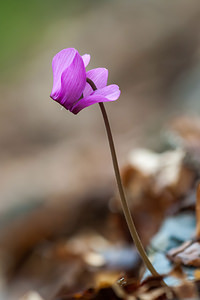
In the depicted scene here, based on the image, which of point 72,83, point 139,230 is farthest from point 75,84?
point 139,230

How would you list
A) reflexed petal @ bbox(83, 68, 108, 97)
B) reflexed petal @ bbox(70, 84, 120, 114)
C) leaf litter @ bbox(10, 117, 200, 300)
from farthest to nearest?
1. leaf litter @ bbox(10, 117, 200, 300)
2. reflexed petal @ bbox(83, 68, 108, 97)
3. reflexed petal @ bbox(70, 84, 120, 114)

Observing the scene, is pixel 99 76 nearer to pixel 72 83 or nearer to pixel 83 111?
pixel 72 83

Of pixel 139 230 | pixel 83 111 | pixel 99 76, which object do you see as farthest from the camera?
pixel 83 111

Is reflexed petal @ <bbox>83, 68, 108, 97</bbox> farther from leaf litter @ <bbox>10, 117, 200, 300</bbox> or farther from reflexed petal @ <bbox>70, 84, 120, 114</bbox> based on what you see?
leaf litter @ <bbox>10, 117, 200, 300</bbox>

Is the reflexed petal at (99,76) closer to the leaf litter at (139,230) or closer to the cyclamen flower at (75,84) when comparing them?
the cyclamen flower at (75,84)

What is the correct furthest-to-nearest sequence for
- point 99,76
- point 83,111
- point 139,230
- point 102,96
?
point 83,111 < point 139,230 < point 99,76 < point 102,96

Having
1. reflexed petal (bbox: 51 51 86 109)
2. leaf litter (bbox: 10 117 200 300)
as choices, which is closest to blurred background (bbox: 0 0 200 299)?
leaf litter (bbox: 10 117 200 300)

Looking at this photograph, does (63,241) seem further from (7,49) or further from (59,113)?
(7,49)
